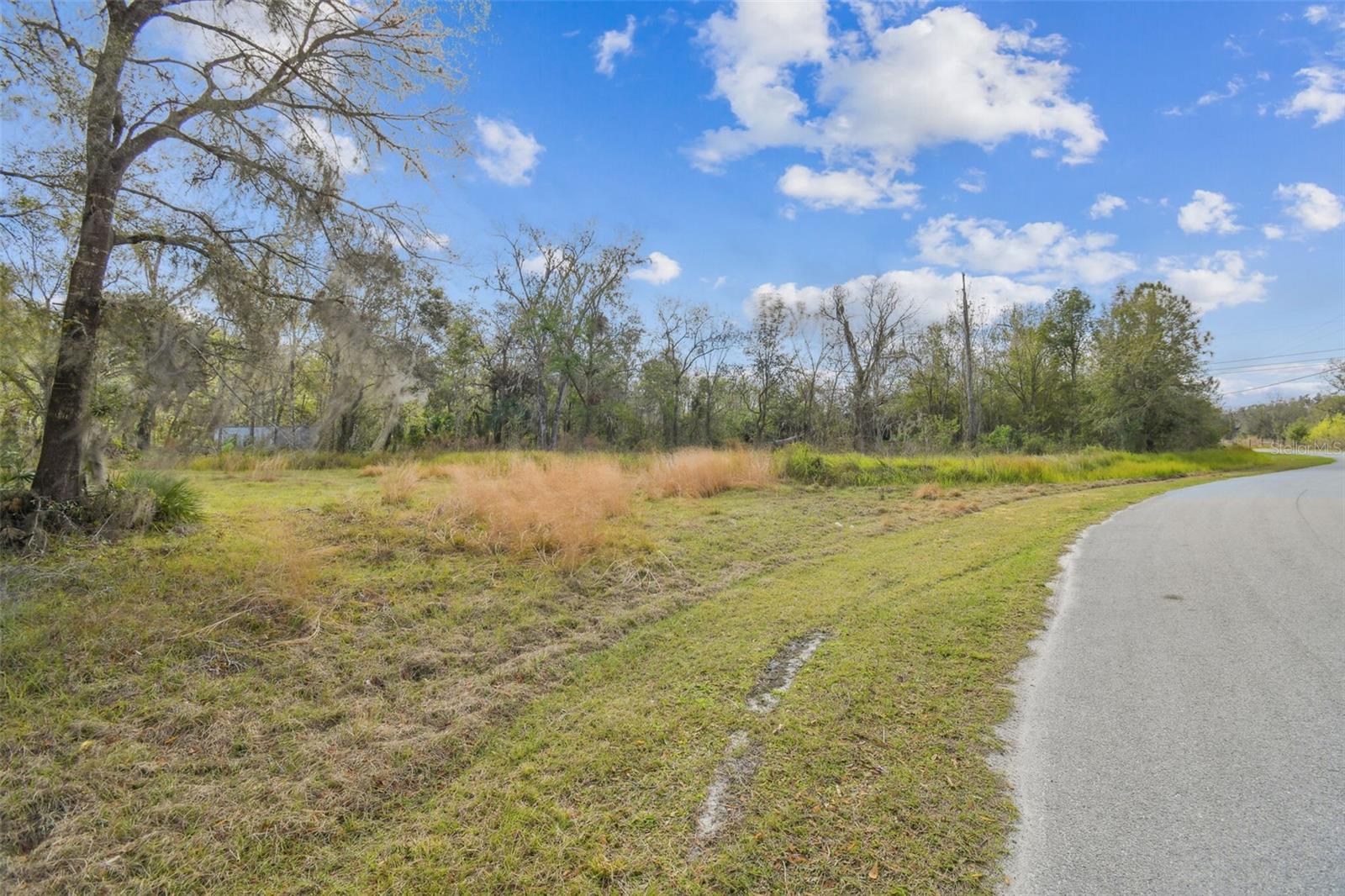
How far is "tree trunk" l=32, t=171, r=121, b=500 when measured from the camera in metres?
4.98

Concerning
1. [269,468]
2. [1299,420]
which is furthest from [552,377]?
[1299,420]

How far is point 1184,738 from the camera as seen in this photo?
9.14 ft

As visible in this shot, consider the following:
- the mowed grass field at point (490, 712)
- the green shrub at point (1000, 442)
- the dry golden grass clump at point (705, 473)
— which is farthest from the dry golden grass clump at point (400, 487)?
the green shrub at point (1000, 442)

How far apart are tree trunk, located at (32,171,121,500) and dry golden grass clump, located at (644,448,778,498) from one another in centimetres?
802

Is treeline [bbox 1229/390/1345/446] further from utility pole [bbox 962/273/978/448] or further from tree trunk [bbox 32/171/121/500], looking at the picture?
tree trunk [bbox 32/171/121/500]

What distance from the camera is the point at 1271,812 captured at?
7.31ft

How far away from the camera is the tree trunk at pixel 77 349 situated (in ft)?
16.4

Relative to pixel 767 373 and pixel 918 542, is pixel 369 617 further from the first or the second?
pixel 767 373

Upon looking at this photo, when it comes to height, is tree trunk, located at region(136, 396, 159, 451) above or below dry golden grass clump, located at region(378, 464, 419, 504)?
above

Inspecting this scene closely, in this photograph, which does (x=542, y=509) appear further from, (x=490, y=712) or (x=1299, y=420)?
(x=1299, y=420)

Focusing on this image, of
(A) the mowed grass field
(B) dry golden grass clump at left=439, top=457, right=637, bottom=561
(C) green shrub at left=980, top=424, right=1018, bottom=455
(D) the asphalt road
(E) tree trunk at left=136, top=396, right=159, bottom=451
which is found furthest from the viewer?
(C) green shrub at left=980, top=424, right=1018, bottom=455

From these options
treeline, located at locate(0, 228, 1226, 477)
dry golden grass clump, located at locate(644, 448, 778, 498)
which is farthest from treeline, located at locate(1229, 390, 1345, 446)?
dry golden grass clump, located at locate(644, 448, 778, 498)

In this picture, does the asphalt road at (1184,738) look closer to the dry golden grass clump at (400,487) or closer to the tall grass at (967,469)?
the dry golden grass clump at (400,487)

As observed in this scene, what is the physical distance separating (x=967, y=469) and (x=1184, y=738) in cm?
1473
